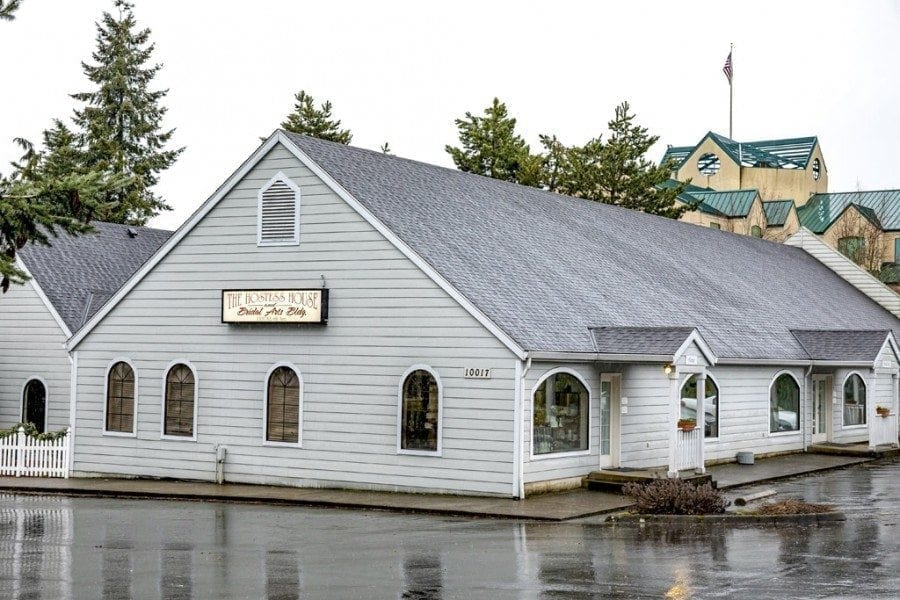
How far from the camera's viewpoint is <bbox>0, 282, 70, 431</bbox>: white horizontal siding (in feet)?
108

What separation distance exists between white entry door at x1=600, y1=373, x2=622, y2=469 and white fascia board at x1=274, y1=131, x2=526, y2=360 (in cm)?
372

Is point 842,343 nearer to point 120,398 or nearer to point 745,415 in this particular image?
point 745,415

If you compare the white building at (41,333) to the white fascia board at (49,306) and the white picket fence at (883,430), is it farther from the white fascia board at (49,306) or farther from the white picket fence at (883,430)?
the white picket fence at (883,430)

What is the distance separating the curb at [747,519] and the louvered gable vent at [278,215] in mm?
9987

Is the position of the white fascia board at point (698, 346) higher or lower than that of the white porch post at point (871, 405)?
higher

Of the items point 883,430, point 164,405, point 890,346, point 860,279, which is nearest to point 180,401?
point 164,405

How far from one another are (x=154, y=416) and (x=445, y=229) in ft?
25.2

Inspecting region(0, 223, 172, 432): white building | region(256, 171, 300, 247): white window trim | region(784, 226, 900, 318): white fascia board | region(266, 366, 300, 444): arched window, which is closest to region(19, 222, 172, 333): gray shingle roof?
region(0, 223, 172, 432): white building

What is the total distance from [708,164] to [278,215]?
7378 cm

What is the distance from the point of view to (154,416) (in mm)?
28141

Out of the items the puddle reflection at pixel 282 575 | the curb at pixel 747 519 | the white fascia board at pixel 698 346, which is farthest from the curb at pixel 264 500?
the puddle reflection at pixel 282 575

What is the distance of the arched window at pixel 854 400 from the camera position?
1474 inches

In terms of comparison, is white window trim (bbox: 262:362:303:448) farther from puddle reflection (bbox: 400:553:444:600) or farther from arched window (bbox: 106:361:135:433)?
puddle reflection (bbox: 400:553:444:600)

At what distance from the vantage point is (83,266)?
36.4 meters
